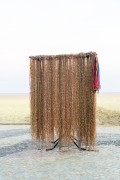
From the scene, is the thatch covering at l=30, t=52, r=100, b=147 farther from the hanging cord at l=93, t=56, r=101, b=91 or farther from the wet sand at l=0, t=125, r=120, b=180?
the wet sand at l=0, t=125, r=120, b=180

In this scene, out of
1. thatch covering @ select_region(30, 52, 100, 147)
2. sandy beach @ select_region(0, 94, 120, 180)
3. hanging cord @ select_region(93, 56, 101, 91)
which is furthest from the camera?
thatch covering @ select_region(30, 52, 100, 147)

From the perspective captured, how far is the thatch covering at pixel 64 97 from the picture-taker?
13.1m

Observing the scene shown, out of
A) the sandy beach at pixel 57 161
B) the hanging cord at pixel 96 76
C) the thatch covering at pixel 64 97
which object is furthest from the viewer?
the thatch covering at pixel 64 97

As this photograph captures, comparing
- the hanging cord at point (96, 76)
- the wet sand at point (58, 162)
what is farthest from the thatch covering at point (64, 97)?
the wet sand at point (58, 162)

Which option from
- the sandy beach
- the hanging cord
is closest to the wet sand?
the sandy beach

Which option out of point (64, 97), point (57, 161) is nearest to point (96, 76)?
point (64, 97)

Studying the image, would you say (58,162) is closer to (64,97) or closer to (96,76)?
(64,97)

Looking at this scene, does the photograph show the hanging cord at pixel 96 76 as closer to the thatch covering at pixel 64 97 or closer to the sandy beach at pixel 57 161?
the thatch covering at pixel 64 97

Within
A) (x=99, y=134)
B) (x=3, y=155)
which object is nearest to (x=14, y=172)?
(x=3, y=155)

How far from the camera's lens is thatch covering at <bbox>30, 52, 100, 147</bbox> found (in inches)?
515

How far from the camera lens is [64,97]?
13.2 m

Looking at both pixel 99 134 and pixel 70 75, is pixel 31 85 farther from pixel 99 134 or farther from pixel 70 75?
pixel 99 134

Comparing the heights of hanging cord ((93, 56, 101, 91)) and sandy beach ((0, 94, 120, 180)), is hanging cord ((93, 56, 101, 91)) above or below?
above

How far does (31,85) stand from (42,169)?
3328 mm
